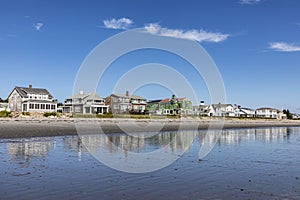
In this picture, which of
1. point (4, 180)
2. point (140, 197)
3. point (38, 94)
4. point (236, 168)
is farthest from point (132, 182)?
point (38, 94)

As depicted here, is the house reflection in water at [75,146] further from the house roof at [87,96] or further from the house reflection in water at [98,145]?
the house roof at [87,96]

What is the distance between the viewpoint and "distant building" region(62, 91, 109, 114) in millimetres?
73875

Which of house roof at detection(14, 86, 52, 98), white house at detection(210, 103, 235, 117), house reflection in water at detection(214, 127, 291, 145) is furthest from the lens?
white house at detection(210, 103, 235, 117)

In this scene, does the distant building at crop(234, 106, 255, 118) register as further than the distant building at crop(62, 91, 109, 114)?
Yes

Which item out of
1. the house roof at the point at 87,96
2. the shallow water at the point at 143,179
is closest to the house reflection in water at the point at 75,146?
the shallow water at the point at 143,179

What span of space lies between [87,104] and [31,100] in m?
15.0

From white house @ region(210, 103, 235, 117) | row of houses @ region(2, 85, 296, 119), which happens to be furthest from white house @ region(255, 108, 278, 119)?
white house @ region(210, 103, 235, 117)

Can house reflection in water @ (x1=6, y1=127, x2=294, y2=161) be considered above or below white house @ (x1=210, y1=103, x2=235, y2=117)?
below

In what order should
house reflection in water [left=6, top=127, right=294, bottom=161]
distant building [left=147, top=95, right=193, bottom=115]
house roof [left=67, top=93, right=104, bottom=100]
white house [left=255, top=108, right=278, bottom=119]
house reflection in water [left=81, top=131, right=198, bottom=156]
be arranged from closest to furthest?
house reflection in water [left=6, top=127, right=294, bottom=161]
house reflection in water [left=81, top=131, right=198, bottom=156]
house roof [left=67, top=93, right=104, bottom=100]
distant building [left=147, top=95, right=193, bottom=115]
white house [left=255, top=108, right=278, bottom=119]

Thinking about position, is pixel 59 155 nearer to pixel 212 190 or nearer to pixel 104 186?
pixel 104 186

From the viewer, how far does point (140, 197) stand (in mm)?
8562

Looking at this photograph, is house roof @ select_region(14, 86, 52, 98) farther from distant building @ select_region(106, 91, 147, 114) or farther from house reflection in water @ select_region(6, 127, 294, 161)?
house reflection in water @ select_region(6, 127, 294, 161)

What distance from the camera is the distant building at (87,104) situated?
73875 millimetres

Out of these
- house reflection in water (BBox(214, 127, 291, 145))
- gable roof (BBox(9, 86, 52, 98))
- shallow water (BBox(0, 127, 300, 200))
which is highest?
gable roof (BBox(9, 86, 52, 98))
